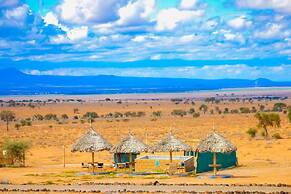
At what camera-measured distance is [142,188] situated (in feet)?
88.7

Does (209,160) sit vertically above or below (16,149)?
below

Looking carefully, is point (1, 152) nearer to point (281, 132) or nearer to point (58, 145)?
point (58, 145)

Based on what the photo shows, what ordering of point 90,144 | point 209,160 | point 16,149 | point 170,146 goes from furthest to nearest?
point 16,149 → point 90,144 → point 209,160 → point 170,146

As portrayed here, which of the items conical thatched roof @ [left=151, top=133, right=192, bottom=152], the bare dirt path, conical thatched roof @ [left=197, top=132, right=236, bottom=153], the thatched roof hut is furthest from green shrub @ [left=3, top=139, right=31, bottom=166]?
conical thatched roof @ [left=197, top=132, right=236, bottom=153]

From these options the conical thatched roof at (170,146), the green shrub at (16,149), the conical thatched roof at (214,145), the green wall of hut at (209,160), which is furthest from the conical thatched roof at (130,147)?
the green shrub at (16,149)

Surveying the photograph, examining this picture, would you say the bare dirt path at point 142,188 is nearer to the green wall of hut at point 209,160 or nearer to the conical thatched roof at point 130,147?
the conical thatched roof at point 130,147

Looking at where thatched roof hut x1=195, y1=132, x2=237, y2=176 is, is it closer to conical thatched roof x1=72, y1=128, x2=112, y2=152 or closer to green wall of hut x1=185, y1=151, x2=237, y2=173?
green wall of hut x1=185, y1=151, x2=237, y2=173

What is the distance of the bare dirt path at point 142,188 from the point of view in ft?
84.3

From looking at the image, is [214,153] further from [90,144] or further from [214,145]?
[90,144]

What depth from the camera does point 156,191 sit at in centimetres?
2583

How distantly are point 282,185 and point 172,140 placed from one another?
838 cm

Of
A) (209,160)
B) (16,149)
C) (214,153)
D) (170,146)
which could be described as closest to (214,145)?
(214,153)

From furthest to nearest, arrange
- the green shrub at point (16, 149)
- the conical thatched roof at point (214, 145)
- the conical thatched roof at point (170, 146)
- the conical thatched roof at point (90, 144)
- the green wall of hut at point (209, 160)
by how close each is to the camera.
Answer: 1. the green shrub at point (16, 149)
2. the conical thatched roof at point (90, 144)
3. the green wall of hut at point (209, 160)
4. the conical thatched roof at point (170, 146)
5. the conical thatched roof at point (214, 145)

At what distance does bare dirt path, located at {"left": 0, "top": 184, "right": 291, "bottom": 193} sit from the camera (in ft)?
84.3
